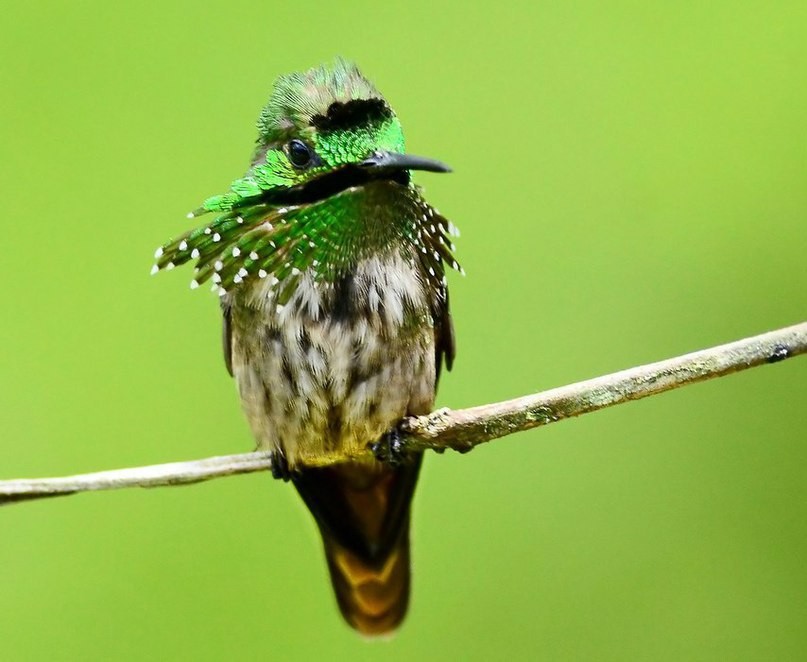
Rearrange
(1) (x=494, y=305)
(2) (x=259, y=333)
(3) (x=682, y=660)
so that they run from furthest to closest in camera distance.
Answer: (1) (x=494, y=305), (3) (x=682, y=660), (2) (x=259, y=333)

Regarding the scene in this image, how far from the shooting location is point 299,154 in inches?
54.6

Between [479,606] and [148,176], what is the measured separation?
1366 millimetres

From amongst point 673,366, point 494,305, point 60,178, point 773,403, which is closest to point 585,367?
point 494,305

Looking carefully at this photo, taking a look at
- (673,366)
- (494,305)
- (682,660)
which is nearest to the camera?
(673,366)

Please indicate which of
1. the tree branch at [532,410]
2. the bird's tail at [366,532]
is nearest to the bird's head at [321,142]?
the tree branch at [532,410]

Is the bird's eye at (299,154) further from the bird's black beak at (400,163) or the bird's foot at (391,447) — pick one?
the bird's foot at (391,447)

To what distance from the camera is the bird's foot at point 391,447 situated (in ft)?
5.17

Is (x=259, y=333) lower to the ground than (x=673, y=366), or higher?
higher

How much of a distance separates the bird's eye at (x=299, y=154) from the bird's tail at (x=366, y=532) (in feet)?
2.01

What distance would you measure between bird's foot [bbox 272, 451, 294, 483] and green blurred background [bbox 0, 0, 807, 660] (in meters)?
0.77

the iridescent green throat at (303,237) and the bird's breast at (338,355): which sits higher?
the iridescent green throat at (303,237)

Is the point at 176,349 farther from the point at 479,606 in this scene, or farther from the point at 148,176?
the point at 479,606

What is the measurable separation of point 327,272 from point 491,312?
113 cm

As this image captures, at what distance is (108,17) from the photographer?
240cm
